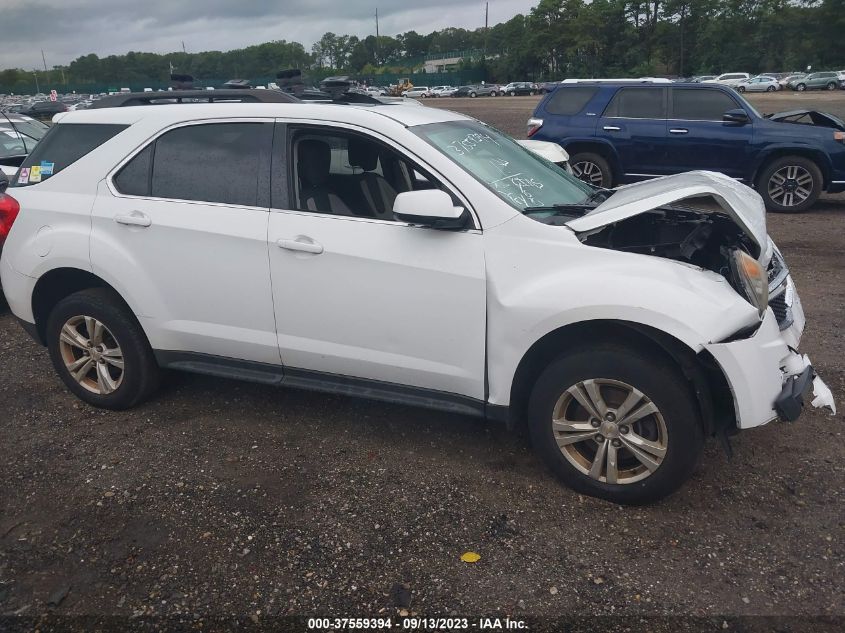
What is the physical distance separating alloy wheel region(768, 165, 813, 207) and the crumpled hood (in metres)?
7.10

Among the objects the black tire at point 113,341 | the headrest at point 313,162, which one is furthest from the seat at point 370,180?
the black tire at point 113,341

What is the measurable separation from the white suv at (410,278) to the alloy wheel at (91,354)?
16 mm

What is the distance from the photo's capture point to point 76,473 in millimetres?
3713

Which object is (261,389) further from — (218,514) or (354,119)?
(354,119)

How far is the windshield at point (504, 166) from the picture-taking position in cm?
354

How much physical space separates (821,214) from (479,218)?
8673mm

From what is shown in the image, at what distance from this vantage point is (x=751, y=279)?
3.02 metres

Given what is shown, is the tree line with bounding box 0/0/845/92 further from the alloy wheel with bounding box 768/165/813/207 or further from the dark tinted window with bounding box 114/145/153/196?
the dark tinted window with bounding box 114/145/153/196

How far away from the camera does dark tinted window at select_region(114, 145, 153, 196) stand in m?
4.00

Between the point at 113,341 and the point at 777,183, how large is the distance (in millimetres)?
9134

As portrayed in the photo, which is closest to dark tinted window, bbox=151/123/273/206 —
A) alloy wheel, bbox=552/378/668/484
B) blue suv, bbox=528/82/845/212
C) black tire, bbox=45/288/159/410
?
black tire, bbox=45/288/159/410

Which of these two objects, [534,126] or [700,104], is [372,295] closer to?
[534,126]

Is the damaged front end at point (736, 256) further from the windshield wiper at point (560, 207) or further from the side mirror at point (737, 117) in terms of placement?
the side mirror at point (737, 117)

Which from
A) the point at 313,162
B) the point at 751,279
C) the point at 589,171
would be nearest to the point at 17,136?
the point at 313,162
